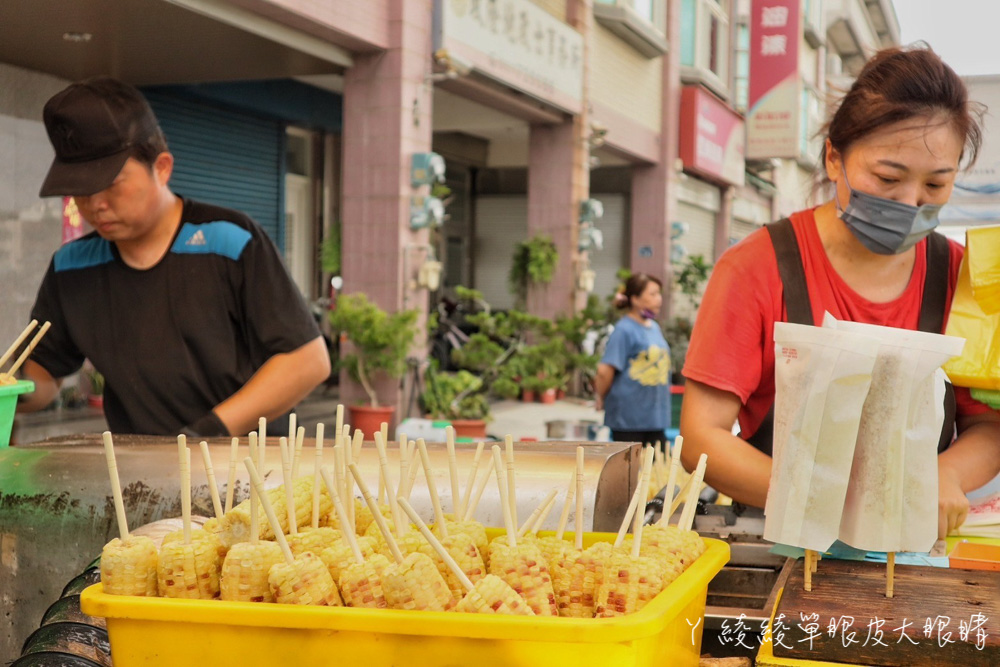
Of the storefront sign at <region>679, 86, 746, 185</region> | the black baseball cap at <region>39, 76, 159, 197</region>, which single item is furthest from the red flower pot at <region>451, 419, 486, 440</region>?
the storefront sign at <region>679, 86, 746, 185</region>

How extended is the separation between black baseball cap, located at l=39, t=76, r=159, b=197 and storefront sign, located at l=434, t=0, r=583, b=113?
8634 millimetres

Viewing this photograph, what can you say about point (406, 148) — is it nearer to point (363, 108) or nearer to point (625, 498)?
point (363, 108)

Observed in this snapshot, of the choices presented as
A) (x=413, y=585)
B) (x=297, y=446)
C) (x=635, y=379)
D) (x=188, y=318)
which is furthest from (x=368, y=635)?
(x=635, y=379)

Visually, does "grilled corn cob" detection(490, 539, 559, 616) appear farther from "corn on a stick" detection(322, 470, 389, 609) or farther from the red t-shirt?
the red t-shirt

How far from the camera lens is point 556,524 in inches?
73.8

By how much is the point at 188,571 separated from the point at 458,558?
361 millimetres

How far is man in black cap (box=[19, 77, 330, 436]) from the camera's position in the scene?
2.78m

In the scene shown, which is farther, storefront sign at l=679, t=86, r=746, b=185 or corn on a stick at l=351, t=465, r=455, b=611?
storefront sign at l=679, t=86, r=746, b=185

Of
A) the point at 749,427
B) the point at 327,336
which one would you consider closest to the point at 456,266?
the point at 327,336

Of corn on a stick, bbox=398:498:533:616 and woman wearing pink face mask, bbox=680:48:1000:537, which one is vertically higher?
woman wearing pink face mask, bbox=680:48:1000:537

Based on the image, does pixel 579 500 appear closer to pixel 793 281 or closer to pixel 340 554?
pixel 340 554

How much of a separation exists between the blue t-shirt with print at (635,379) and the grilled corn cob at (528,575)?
6630 mm

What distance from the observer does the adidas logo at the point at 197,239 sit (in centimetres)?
296

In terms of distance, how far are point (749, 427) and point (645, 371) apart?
5477 millimetres
